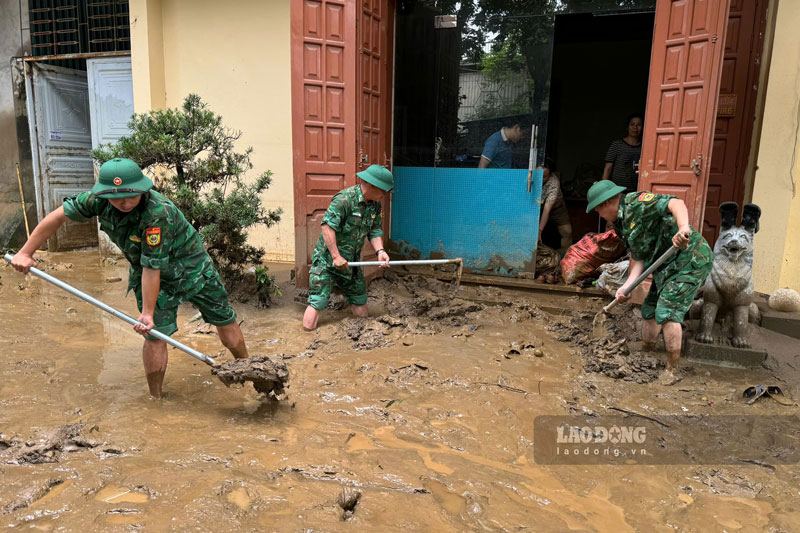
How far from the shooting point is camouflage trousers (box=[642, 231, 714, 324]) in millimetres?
3865

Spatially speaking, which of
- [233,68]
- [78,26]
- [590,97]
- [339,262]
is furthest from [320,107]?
[590,97]

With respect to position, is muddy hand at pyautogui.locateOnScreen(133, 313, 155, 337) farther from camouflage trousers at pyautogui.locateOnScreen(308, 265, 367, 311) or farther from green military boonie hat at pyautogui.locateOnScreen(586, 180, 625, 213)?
green military boonie hat at pyautogui.locateOnScreen(586, 180, 625, 213)

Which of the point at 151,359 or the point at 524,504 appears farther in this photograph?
the point at 151,359

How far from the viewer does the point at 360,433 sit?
118 inches

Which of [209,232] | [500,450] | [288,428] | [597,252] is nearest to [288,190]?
[209,232]

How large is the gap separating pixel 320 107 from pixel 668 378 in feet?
13.7

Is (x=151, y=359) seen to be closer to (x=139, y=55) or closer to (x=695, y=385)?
(x=695, y=385)

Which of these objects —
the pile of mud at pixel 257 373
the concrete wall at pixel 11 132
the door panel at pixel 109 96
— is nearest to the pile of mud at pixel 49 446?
the pile of mud at pixel 257 373

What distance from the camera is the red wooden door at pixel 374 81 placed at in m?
5.69

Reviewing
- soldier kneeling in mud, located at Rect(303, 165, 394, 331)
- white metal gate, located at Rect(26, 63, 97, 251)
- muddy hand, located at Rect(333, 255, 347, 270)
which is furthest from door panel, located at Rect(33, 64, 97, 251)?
muddy hand, located at Rect(333, 255, 347, 270)

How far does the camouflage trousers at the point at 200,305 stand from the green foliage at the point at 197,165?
1.78 metres

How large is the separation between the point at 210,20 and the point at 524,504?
296 inches

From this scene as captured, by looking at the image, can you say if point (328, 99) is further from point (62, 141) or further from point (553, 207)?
point (62, 141)

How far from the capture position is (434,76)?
6504mm
